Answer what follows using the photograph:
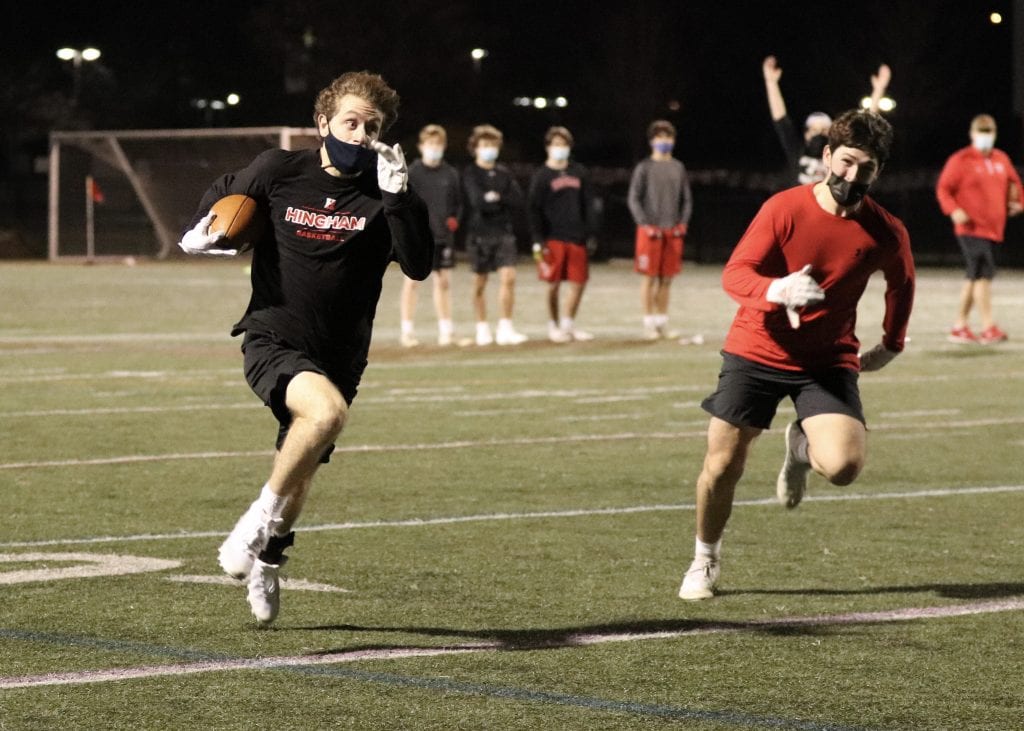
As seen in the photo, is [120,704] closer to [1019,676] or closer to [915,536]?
[1019,676]

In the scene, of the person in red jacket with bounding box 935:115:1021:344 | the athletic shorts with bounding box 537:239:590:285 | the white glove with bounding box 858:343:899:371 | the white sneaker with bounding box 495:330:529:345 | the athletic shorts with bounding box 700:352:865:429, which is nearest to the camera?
the athletic shorts with bounding box 700:352:865:429

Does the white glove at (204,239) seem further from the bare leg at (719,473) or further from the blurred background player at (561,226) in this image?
the blurred background player at (561,226)

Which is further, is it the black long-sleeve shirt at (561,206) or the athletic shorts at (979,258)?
the black long-sleeve shirt at (561,206)

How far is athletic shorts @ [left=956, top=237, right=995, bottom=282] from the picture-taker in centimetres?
1895

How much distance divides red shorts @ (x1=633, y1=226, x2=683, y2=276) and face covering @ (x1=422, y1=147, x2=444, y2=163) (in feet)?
7.12

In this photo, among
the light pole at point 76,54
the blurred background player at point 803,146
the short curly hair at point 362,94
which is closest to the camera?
the short curly hair at point 362,94

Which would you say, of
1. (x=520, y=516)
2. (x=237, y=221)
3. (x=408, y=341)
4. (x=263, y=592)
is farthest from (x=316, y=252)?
(x=408, y=341)

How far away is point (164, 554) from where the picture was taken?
8.38 meters

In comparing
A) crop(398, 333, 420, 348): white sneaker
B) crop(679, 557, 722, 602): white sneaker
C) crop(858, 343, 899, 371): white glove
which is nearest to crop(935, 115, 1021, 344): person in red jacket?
crop(398, 333, 420, 348): white sneaker

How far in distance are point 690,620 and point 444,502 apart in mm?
2984

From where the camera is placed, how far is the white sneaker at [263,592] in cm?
680

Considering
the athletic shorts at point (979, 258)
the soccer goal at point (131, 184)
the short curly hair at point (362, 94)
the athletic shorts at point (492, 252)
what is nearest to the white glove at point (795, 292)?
the short curly hair at point (362, 94)

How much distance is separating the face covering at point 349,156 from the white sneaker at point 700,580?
75.8 inches

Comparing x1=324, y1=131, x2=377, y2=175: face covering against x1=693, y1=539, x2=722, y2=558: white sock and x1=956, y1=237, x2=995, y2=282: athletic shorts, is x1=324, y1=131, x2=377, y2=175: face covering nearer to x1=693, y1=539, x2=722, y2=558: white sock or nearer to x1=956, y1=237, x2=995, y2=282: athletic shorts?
x1=693, y1=539, x2=722, y2=558: white sock
